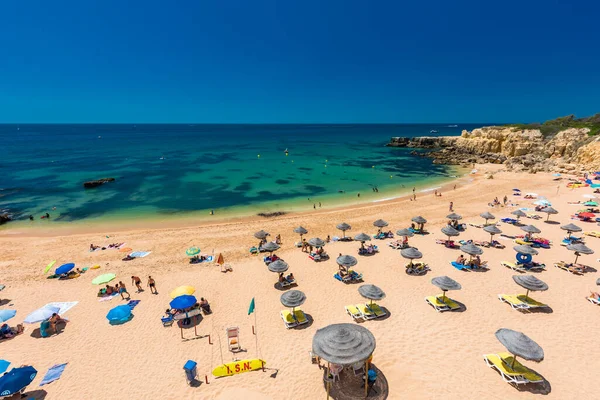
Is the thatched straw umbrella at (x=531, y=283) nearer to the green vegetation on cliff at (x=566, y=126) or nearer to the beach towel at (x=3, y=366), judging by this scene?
the beach towel at (x=3, y=366)

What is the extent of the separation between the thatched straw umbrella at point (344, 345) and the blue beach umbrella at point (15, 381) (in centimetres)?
953

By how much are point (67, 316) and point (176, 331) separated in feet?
20.1

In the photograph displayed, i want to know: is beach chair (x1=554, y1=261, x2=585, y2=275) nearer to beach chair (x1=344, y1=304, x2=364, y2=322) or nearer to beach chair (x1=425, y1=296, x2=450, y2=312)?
beach chair (x1=425, y1=296, x2=450, y2=312)

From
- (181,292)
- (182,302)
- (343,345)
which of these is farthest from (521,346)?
(181,292)

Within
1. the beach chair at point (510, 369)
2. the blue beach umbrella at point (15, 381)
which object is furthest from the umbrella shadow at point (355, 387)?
the blue beach umbrella at point (15, 381)

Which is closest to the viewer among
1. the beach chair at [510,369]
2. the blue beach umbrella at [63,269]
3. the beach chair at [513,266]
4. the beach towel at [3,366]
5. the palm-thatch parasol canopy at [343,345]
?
the palm-thatch parasol canopy at [343,345]

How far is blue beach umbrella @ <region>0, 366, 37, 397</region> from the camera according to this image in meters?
9.11

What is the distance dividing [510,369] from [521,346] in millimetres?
1169

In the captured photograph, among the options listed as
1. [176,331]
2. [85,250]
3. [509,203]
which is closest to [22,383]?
[176,331]

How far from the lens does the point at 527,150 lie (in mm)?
60594

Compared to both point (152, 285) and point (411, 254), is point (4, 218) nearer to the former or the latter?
point (152, 285)

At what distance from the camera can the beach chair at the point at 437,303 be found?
13.4m

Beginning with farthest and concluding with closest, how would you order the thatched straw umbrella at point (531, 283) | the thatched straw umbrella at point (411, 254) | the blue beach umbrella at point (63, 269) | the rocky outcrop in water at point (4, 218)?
the rocky outcrop in water at point (4, 218), the blue beach umbrella at point (63, 269), the thatched straw umbrella at point (411, 254), the thatched straw umbrella at point (531, 283)

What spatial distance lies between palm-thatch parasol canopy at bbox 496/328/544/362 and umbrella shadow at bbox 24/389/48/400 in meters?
15.8
